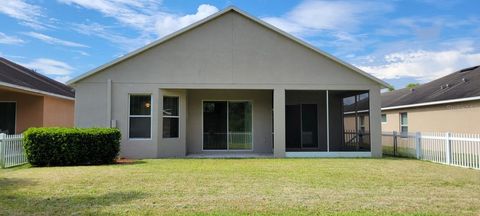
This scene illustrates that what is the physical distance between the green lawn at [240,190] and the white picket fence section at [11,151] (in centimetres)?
115

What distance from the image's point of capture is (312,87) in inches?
623

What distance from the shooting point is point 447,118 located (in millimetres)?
18641

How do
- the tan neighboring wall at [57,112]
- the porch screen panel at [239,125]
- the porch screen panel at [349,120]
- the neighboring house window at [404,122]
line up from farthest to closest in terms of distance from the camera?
the neighboring house window at [404,122] → the tan neighboring wall at [57,112] → the porch screen panel at [239,125] → the porch screen panel at [349,120]

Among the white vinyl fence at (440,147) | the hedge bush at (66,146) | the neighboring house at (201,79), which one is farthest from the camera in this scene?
the neighboring house at (201,79)

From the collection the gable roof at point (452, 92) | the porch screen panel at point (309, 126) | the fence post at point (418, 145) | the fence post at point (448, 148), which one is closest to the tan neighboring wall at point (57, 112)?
the porch screen panel at point (309, 126)

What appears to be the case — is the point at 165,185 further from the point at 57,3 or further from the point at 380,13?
the point at 380,13

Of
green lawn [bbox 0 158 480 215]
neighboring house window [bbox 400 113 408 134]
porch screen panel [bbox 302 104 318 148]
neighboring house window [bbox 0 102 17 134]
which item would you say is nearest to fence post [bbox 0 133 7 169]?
green lawn [bbox 0 158 480 215]

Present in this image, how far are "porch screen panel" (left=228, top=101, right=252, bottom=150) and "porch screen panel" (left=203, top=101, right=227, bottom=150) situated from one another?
26 cm

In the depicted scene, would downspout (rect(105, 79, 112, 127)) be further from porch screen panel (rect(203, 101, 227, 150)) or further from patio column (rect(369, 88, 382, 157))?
patio column (rect(369, 88, 382, 157))

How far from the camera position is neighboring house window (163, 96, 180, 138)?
1581 centimetres

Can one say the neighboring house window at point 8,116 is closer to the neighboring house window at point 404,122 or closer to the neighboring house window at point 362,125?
the neighboring house window at point 362,125

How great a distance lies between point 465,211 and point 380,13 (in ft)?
49.4

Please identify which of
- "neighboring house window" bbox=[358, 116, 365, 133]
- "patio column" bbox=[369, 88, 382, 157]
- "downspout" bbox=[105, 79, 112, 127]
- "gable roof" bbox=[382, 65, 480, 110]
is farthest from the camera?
"neighboring house window" bbox=[358, 116, 365, 133]

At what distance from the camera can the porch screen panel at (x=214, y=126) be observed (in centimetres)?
1789
